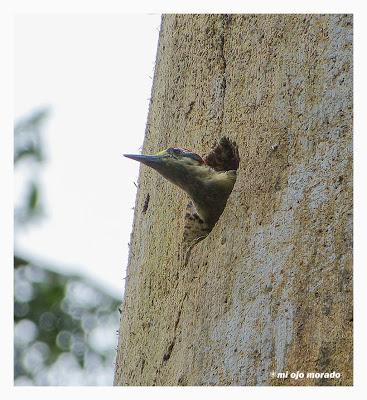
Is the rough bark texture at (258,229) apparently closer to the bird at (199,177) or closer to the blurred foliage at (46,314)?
the bird at (199,177)

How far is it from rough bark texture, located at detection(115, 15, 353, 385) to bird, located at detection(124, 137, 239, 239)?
76 mm

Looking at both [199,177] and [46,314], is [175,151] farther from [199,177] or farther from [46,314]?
[46,314]

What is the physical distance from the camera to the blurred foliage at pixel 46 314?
6684 millimetres

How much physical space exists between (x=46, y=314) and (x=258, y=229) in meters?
3.99

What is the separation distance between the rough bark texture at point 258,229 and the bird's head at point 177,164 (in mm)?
77

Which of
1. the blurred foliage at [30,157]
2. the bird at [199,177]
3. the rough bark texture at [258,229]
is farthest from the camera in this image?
the blurred foliage at [30,157]

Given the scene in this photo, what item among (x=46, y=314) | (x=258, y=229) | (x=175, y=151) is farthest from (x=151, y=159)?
(x=46, y=314)

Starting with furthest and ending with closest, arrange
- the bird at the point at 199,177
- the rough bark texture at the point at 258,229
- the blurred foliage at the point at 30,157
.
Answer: the blurred foliage at the point at 30,157
the bird at the point at 199,177
the rough bark texture at the point at 258,229

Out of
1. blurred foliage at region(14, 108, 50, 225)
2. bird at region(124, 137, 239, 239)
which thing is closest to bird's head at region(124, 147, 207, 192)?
bird at region(124, 137, 239, 239)

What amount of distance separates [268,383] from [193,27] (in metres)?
2.06

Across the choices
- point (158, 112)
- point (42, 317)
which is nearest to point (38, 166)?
point (42, 317)

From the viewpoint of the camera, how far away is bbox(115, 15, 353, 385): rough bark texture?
2920 millimetres

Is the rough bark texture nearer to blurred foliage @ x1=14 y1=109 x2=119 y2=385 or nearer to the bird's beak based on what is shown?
the bird's beak

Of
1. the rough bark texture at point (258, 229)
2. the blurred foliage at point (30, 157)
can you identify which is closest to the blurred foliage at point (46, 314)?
the blurred foliage at point (30, 157)
